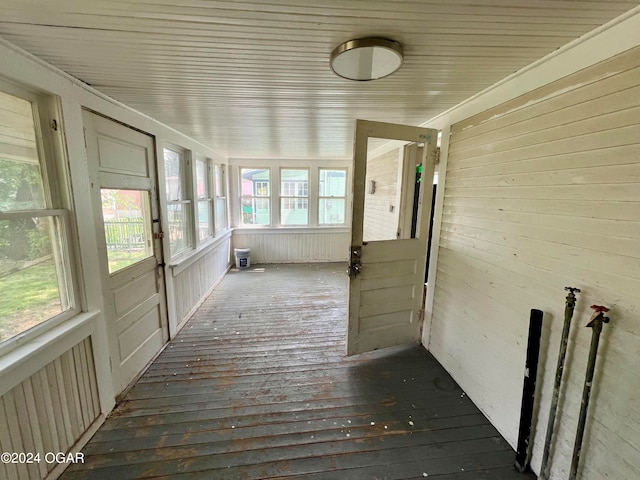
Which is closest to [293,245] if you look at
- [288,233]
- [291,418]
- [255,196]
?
[288,233]

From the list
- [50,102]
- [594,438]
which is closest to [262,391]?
[594,438]

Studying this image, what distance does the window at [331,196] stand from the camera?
18.9 ft

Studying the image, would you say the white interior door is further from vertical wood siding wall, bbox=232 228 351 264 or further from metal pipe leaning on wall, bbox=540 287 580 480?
vertical wood siding wall, bbox=232 228 351 264

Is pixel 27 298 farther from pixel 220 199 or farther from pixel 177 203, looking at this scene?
pixel 220 199

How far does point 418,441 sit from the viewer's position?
65.9 inches

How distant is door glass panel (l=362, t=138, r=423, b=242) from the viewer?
10.1 feet

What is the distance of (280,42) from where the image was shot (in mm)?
1242

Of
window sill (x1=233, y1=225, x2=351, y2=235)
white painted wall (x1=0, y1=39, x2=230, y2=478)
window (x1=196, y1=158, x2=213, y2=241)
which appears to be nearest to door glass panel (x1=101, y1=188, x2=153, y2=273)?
white painted wall (x1=0, y1=39, x2=230, y2=478)

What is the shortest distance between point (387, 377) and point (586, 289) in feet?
5.11

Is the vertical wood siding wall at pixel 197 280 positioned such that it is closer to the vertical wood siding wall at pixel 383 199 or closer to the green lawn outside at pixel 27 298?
the green lawn outside at pixel 27 298

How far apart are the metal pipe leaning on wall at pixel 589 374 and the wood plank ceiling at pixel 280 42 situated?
121cm

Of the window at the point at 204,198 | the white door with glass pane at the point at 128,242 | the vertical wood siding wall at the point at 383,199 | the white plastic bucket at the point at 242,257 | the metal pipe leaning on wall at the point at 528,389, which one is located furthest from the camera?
the white plastic bucket at the point at 242,257

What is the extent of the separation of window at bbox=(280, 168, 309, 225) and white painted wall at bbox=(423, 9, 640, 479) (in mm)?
3876

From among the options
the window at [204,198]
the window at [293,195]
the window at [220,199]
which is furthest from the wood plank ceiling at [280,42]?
the window at [293,195]
